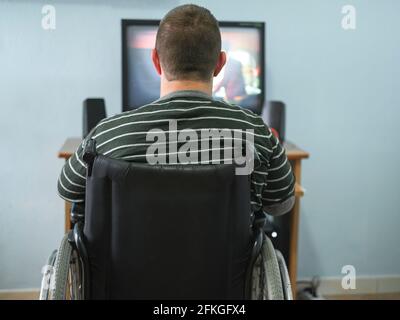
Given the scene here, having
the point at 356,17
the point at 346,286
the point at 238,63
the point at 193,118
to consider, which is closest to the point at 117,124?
the point at 193,118

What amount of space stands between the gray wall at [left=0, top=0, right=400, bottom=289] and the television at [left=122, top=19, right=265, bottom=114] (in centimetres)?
19

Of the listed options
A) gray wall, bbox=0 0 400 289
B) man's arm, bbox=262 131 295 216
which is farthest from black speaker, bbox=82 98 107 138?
man's arm, bbox=262 131 295 216

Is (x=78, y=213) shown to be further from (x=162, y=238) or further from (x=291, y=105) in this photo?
(x=291, y=105)

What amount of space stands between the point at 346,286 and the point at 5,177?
1.77 metres

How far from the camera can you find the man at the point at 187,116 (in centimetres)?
108

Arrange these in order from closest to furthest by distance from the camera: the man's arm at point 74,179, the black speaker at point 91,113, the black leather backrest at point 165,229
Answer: the black leather backrest at point 165,229
the man's arm at point 74,179
the black speaker at point 91,113

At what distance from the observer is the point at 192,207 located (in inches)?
41.4

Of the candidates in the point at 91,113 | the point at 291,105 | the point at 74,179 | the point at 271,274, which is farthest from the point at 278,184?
the point at 291,105

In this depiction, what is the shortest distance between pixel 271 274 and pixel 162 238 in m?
0.25

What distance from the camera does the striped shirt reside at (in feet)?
3.55

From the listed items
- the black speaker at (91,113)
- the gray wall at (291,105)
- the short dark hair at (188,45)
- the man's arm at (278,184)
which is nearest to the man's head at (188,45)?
the short dark hair at (188,45)

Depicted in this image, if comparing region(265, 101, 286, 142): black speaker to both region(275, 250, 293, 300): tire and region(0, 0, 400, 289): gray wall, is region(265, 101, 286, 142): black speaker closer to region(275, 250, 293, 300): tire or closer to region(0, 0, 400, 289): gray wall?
region(0, 0, 400, 289): gray wall

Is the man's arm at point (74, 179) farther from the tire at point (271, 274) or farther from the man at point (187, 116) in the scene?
the tire at point (271, 274)

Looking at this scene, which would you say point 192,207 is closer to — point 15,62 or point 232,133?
point 232,133
